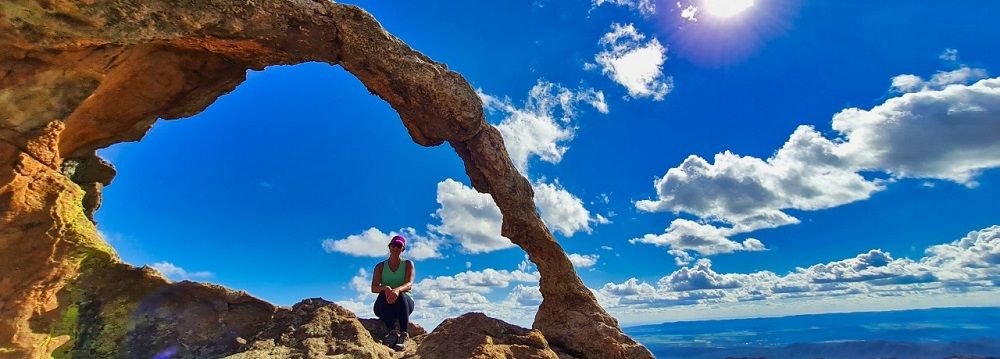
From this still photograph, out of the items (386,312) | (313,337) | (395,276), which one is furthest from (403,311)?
(313,337)

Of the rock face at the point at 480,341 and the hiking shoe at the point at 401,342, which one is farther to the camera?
the hiking shoe at the point at 401,342

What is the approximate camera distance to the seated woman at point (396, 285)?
12242mm

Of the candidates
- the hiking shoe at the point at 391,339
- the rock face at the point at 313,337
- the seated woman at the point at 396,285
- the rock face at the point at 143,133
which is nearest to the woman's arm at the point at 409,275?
the seated woman at the point at 396,285

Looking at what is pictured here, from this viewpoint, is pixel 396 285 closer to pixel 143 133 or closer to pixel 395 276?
pixel 395 276

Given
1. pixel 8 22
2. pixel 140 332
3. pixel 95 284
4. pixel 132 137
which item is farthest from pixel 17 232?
pixel 132 137

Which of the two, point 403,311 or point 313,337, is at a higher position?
point 403,311

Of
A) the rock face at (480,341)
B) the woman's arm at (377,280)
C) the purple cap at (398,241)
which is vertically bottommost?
the rock face at (480,341)

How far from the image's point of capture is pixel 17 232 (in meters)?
9.94

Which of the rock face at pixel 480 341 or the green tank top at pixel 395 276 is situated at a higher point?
the green tank top at pixel 395 276

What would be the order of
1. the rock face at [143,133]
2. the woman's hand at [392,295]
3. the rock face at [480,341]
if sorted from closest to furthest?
the rock face at [143,133] < the rock face at [480,341] < the woman's hand at [392,295]

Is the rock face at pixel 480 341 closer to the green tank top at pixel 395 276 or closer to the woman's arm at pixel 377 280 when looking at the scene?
the green tank top at pixel 395 276

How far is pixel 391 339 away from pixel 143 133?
8.47m

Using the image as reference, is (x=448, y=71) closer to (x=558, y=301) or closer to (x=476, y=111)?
(x=476, y=111)

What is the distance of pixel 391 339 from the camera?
1222cm
